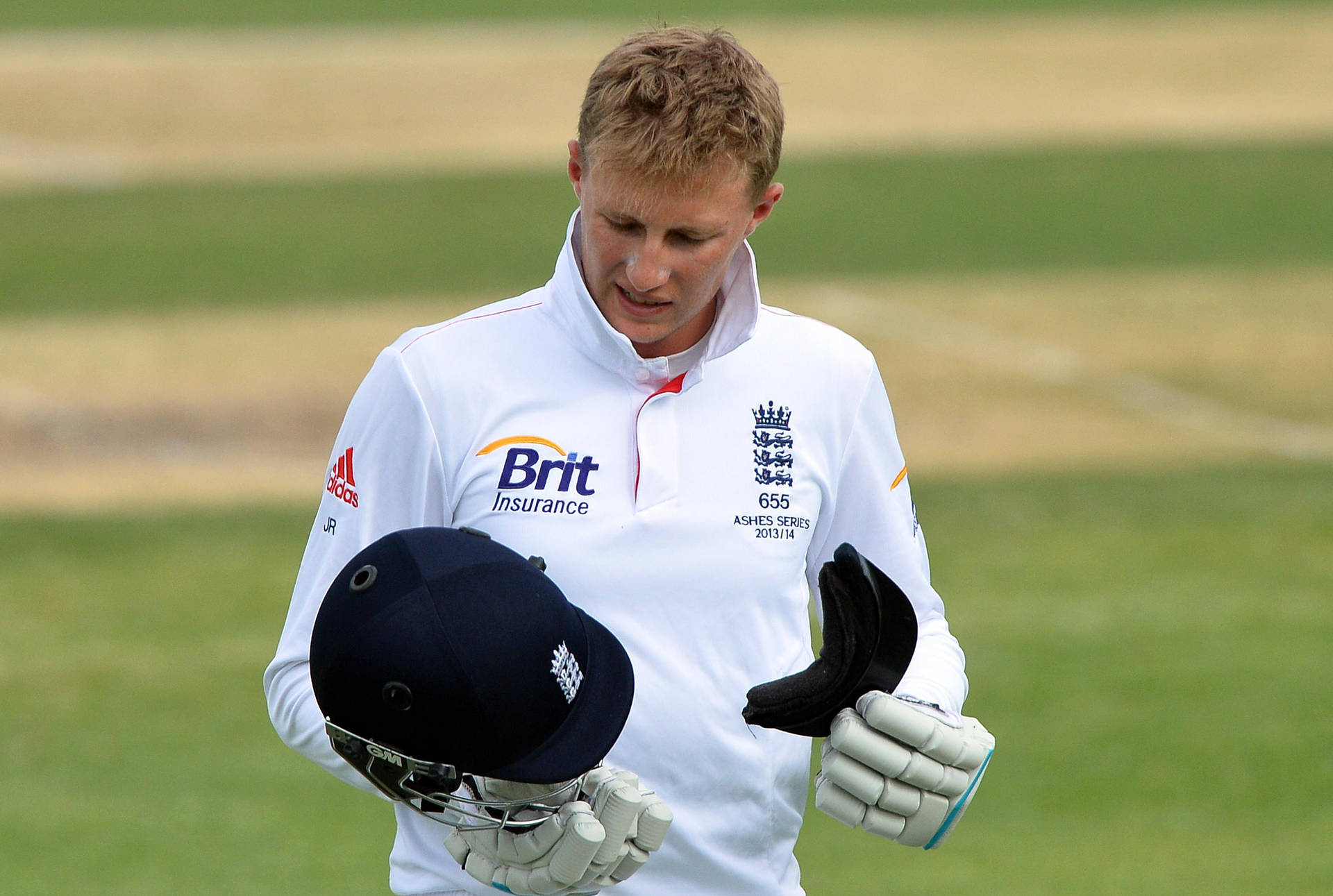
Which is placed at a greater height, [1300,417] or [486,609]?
[486,609]

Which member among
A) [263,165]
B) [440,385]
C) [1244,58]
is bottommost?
[263,165]

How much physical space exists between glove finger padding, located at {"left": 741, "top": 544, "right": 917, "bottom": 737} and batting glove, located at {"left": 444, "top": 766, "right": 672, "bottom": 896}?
0.24 meters

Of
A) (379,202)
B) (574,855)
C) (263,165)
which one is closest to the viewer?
(574,855)

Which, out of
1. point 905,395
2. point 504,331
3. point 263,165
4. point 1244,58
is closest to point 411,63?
point 263,165

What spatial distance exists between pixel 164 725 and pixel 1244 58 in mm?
18635

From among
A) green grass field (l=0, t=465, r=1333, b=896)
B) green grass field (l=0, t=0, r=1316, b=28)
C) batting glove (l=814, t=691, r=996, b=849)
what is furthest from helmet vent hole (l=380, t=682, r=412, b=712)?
green grass field (l=0, t=0, r=1316, b=28)

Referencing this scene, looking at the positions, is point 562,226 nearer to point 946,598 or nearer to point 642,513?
point 946,598

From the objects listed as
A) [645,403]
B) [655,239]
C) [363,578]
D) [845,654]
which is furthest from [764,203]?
[363,578]

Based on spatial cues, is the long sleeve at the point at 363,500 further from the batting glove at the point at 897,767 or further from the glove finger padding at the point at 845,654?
the batting glove at the point at 897,767

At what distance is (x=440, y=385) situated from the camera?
2.94 m

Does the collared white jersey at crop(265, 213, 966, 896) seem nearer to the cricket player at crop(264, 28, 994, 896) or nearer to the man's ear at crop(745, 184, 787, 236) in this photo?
the cricket player at crop(264, 28, 994, 896)

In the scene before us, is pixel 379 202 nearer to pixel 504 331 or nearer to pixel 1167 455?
pixel 1167 455

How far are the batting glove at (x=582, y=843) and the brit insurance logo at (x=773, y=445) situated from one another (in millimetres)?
575

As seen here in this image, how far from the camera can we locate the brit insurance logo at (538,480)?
294cm
